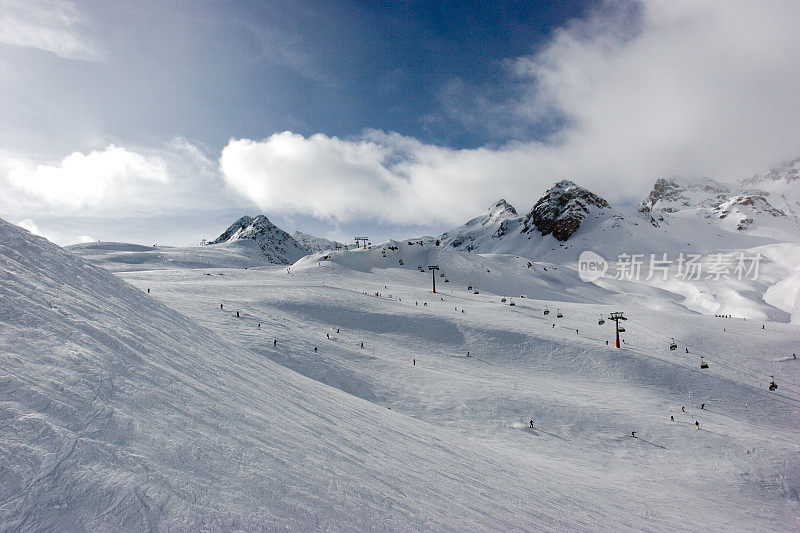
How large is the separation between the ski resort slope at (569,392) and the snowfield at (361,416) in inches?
5.5

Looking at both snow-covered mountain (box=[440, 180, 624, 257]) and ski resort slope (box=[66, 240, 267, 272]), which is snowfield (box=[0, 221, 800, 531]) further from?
snow-covered mountain (box=[440, 180, 624, 257])

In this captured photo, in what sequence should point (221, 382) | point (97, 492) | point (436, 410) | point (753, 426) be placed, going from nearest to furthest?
1. point (97, 492)
2. point (221, 382)
3. point (436, 410)
4. point (753, 426)

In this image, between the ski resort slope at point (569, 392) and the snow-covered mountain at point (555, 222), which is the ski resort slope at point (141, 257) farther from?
the snow-covered mountain at point (555, 222)

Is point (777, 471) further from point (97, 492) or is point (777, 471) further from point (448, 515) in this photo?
point (97, 492)

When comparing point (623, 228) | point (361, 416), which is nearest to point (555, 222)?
point (623, 228)

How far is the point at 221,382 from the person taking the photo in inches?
295

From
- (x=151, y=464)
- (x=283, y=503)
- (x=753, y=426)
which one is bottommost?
(x=753, y=426)

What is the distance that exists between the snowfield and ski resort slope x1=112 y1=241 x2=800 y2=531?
0.45 feet

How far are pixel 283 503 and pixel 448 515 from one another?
284 centimetres

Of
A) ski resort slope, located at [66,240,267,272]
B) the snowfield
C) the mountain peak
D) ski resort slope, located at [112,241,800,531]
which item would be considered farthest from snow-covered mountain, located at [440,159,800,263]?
ski resort slope, located at [66,240,267,272]

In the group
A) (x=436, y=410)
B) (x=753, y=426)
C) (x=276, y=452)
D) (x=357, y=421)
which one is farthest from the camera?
(x=753, y=426)

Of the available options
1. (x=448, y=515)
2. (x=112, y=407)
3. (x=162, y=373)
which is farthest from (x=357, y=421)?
(x=112, y=407)

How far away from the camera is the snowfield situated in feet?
11.8

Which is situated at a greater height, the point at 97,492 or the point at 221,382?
the point at 97,492
